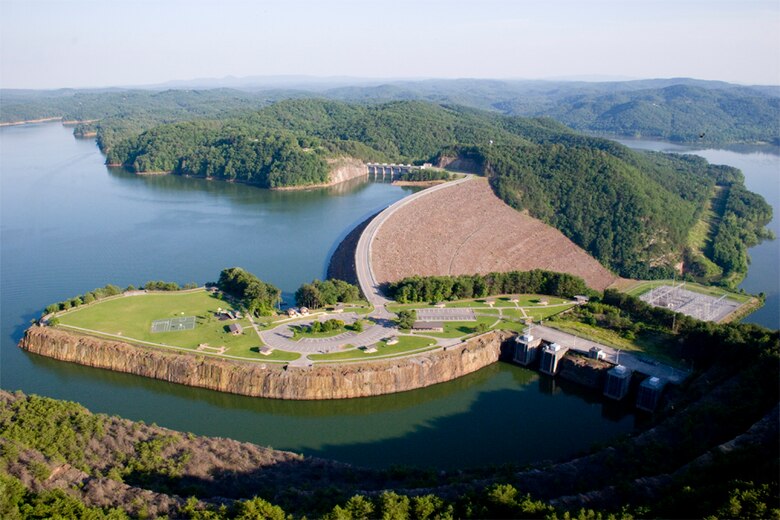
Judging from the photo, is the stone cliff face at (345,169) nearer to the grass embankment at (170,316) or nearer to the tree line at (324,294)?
the tree line at (324,294)

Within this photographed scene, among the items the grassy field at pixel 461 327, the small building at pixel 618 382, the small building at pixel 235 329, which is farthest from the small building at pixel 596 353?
the small building at pixel 235 329

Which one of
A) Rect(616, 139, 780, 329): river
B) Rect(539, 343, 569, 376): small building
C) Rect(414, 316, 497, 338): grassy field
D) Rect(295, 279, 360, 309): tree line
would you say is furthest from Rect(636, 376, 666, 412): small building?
Rect(616, 139, 780, 329): river

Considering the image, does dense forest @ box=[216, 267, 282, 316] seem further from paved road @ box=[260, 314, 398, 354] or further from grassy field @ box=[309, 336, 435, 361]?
grassy field @ box=[309, 336, 435, 361]

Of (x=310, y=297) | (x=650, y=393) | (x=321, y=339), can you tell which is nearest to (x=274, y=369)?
(x=321, y=339)

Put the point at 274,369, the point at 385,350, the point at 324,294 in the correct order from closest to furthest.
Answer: the point at 274,369
the point at 385,350
the point at 324,294

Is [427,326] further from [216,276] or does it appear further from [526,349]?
[216,276]

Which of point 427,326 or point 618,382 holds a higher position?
point 427,326

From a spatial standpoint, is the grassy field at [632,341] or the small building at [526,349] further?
the small building at [526,349]
